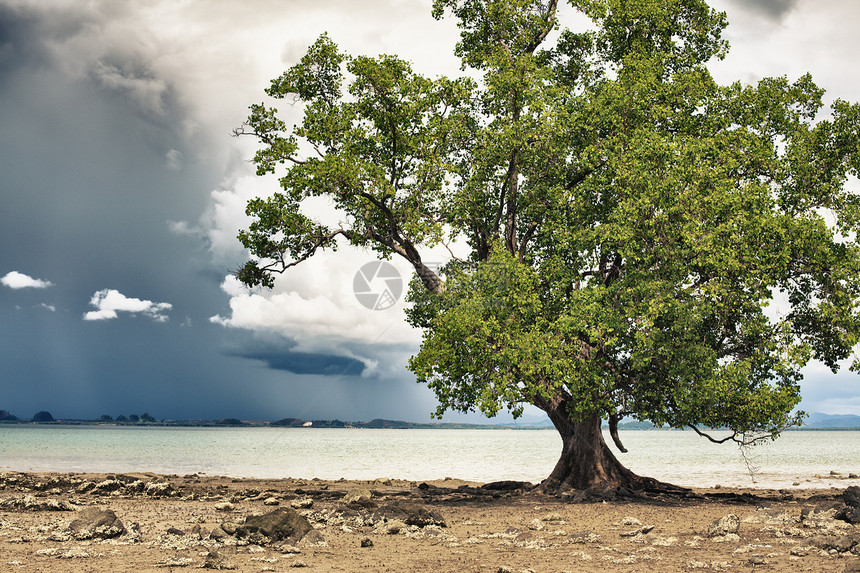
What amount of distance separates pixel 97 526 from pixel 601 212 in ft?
51.6

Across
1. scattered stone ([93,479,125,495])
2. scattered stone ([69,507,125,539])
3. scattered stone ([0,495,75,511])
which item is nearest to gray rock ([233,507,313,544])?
scattered stone ([69,507,125,539])

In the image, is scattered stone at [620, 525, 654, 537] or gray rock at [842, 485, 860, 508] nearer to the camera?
scattered stone at [620, 525, 654, 537]

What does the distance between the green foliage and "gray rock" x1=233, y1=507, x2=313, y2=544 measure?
661 centimetres

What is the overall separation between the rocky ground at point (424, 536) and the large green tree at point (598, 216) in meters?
3.36

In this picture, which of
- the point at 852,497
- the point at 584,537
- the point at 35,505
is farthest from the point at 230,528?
the point at 852,497

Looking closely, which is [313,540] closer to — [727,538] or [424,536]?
[424,536]

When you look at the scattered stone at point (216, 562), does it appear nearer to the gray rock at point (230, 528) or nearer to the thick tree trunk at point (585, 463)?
the gray rock at point (230, 528)

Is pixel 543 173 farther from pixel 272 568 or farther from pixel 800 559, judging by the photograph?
pixel 272 568

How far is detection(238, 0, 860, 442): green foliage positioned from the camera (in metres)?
19.3

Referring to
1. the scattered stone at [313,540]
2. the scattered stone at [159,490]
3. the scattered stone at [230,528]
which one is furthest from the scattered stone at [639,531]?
the scattered stone at [159,490]

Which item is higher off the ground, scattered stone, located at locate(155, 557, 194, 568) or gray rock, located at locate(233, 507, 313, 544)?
gray rock, located at locate(233, 507, 313, 544)

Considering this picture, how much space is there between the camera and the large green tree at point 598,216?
63.4ft

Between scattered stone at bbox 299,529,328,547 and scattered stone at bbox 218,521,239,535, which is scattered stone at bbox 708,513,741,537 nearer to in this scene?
scattered stone at bbox 299,529,328,547

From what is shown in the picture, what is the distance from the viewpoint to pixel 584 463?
23188 mm
